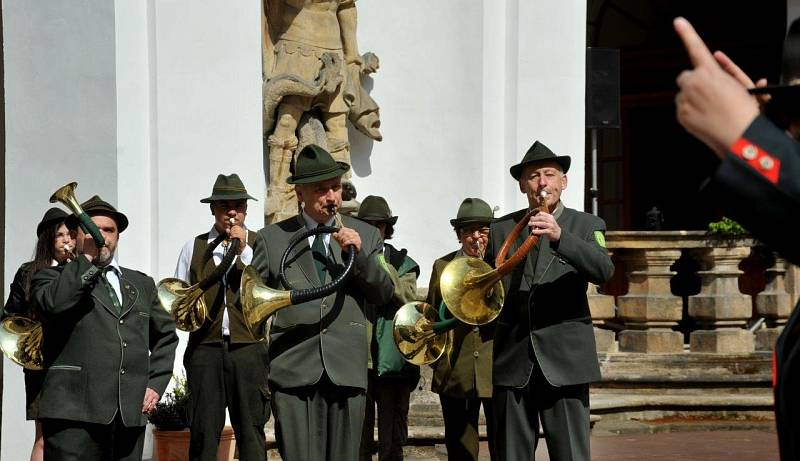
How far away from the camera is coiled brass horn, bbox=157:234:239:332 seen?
742cm

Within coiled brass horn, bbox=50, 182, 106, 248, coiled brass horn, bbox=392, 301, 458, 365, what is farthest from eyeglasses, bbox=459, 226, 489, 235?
coiled brass horn, bbox=50, 182, 106, 248

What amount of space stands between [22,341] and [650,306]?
259 inches

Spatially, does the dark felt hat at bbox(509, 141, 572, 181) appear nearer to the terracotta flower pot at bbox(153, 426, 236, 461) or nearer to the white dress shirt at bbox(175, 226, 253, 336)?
the white dress shirt at bbox(175, 226, 253, 336)

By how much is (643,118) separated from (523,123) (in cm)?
662

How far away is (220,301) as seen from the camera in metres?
7.71

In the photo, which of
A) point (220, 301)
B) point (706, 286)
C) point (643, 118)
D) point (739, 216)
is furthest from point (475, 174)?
point (739, 216)

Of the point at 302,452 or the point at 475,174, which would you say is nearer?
the point at 302,452

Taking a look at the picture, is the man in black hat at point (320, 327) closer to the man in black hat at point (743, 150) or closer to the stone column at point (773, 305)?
the man in black hat at point (743, 150)

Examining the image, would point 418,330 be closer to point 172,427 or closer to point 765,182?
point 172,427

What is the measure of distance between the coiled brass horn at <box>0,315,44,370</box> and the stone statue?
302cm

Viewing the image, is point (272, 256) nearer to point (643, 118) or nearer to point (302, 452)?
point (302, 452)

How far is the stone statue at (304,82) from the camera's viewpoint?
A: 9.84m

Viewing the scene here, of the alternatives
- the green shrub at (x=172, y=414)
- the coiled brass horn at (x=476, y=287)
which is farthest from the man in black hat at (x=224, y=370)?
the coiled brass horn at (x=476, y=287)

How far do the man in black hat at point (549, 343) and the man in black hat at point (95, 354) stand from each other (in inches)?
64.6
